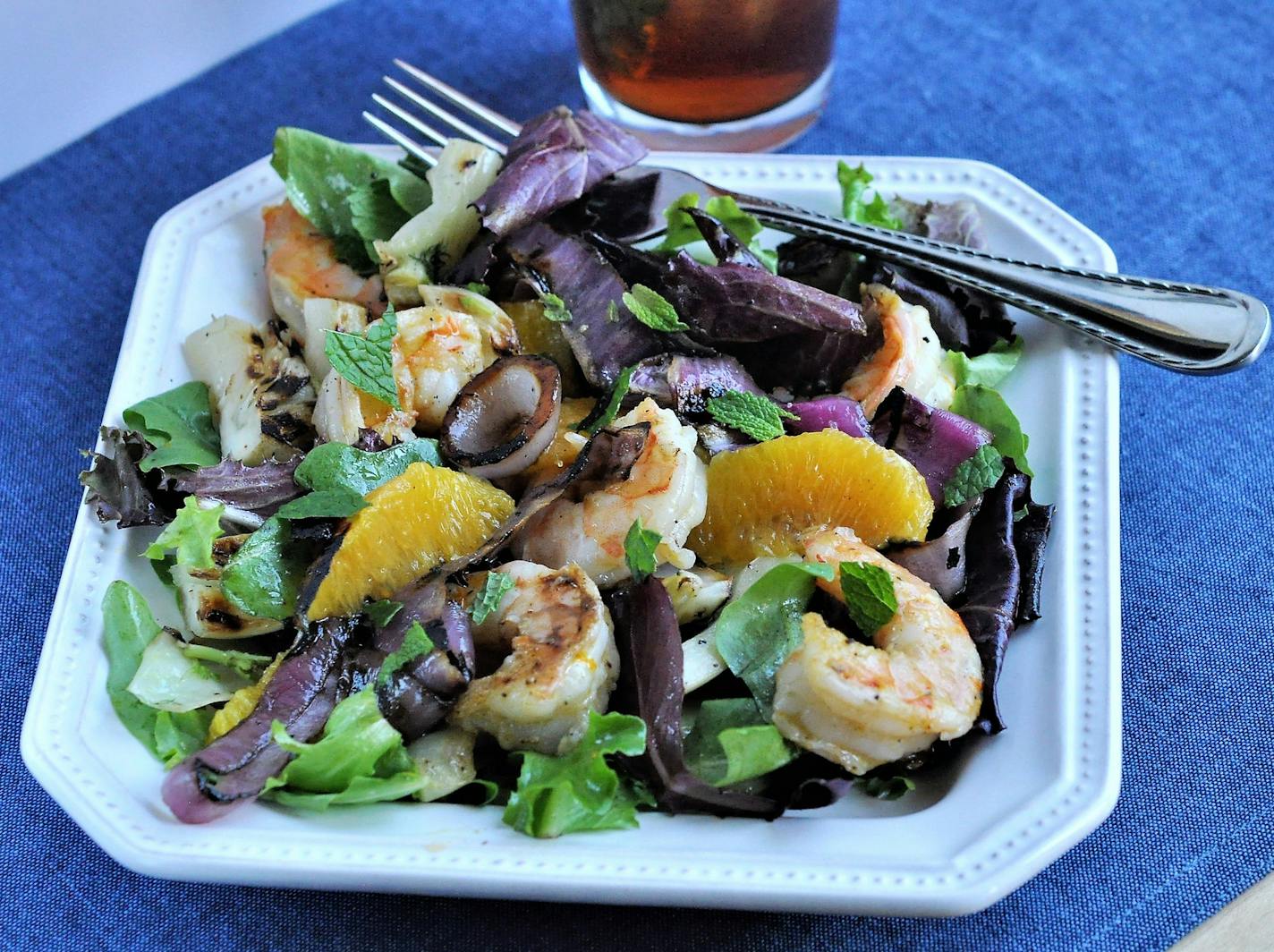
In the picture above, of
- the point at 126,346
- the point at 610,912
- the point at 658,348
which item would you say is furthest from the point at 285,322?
the point at 610,912

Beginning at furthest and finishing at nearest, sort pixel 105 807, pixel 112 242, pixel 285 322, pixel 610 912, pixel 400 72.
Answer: pixel 400 72 → pixel 112 242 → pixel 285 322 → pixel 610 912 → pixel 105 807

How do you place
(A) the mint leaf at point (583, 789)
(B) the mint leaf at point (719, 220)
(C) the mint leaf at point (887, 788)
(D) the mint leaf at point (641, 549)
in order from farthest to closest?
1. (B) the mint leaf at point (719, 220)
2. (D) the mint leaf at point (641, 549)
3. (C) the mint leaf at point (887, 788)
4. (A) the mint leaf at point (583, 789)

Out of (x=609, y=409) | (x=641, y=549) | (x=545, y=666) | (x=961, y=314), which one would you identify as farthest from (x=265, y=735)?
(x=961, y=314)

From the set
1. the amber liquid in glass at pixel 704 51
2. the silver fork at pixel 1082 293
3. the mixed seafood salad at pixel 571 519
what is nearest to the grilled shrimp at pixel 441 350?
the mixed seafood salad at pixel 571 519

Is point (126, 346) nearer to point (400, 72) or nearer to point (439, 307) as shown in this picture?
point (439, 307)

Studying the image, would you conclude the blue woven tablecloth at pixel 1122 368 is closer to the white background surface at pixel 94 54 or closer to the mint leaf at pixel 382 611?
the white background surface at pixel 94 54

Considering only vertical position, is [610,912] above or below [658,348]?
below

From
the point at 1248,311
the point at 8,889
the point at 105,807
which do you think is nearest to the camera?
the point at 105,807

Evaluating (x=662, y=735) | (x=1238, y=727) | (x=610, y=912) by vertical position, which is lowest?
(x=1238, y=727)

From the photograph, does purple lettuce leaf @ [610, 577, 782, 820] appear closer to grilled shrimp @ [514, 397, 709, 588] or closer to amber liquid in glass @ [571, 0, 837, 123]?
grilled shrimp @ [514, 397, 709, 588]
